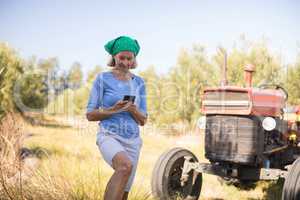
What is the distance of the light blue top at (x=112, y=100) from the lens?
2.61 metres

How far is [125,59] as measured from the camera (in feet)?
8.81

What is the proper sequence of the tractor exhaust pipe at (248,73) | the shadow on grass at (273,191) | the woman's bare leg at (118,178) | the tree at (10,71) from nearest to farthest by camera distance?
the woman's bare leg at (118,178), the tractor exhaust pipe at (248,73), the shadow on grass at (273,191), the tree at (10,71)

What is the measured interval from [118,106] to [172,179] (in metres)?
2.50

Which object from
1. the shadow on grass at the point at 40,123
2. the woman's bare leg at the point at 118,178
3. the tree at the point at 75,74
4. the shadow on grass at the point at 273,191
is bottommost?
the shadow on grass at the point at 40,123

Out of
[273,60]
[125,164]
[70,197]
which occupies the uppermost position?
[273,60]

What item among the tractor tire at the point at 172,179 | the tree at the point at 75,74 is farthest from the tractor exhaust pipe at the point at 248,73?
the tree at the point at 75,74

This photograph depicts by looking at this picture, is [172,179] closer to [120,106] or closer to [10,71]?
[120,106]

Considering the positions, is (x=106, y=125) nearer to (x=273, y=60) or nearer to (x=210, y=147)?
(x=210, y=147)

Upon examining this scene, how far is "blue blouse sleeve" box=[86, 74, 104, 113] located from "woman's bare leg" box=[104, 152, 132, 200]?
38 cm

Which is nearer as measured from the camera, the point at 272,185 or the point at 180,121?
the point at 272,185

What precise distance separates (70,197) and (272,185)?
3634mm

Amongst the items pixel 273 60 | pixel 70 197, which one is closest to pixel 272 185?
pixel 70 197

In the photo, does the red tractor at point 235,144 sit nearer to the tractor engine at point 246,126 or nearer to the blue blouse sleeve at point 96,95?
the tractor engine at point 246,126

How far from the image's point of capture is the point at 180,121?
1680 cm
